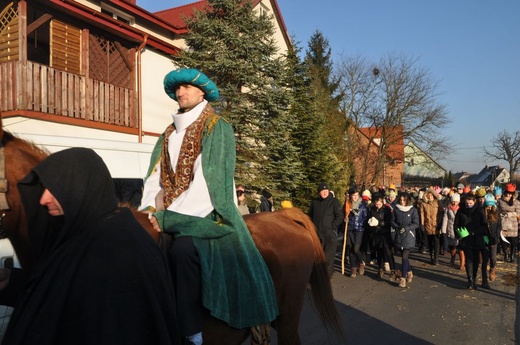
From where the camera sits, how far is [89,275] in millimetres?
1579

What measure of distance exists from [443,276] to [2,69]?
1130 cm

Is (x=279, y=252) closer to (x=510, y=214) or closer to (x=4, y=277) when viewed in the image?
(x=4, y=277)

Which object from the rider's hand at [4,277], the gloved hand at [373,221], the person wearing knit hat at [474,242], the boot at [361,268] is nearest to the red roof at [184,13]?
the gloved hand at [373,221]

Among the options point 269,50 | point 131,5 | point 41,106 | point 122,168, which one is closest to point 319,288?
point 122,168

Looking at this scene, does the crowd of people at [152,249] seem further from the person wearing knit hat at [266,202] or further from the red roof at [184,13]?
the red roof at [184,13]

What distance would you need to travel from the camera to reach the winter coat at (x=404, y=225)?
28.6 ft

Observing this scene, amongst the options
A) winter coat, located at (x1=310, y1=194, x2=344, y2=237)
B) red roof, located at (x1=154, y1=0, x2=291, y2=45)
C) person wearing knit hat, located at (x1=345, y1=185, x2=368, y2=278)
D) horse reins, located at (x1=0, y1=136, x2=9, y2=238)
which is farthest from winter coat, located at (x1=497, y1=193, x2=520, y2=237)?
red roof, located at (x1=154, y1=0, x2=291, y2=45)

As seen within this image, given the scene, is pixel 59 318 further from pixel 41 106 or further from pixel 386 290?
pixel 41 106

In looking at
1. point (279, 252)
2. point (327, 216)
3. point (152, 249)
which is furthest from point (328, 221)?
point (152, 249)

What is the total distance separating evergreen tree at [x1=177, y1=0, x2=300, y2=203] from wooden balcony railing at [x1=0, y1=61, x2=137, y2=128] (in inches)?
96.4

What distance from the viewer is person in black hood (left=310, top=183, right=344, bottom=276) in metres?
9.21

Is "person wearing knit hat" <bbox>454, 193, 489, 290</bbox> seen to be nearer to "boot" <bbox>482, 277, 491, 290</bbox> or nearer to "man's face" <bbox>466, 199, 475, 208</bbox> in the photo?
"boot" <bbox>482, 277, 491, 290</bbox>

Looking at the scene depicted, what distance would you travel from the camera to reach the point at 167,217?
267 cm

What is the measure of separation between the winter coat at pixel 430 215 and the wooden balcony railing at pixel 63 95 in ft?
29.0
